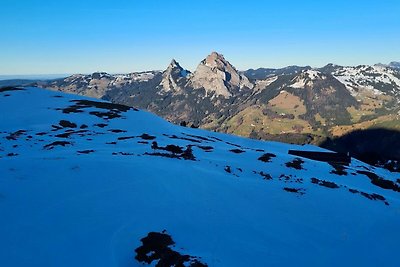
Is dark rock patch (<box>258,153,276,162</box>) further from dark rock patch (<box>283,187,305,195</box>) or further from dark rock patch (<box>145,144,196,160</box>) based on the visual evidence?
dark rock patch (<box>283,187,305,195</box>)

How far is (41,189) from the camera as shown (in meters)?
31.0

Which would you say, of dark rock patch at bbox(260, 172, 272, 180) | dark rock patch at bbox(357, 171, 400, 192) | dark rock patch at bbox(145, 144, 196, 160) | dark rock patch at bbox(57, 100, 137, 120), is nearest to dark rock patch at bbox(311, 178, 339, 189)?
dark rock patch at bbox(260, 172, 272, 180)

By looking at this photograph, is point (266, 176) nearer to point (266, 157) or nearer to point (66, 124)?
point (266, 157)

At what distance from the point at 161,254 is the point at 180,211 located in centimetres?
669

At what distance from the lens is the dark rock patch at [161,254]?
2238 centimetres

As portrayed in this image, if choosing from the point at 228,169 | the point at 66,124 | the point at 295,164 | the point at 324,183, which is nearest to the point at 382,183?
the point at 295,164

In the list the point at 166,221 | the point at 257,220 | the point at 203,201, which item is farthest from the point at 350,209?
the point at 166,221

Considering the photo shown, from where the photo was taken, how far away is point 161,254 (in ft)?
76.2

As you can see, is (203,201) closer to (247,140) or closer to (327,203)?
(327,203)

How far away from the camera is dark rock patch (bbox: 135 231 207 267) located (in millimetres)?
22375

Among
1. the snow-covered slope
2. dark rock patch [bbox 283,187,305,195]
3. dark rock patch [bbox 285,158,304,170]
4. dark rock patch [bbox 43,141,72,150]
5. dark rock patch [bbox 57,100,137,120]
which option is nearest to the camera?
the snow-covered slope

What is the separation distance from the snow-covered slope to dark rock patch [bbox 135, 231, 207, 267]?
0.11 meters

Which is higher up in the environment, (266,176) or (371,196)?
(266,176)

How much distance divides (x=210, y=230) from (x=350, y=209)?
53.1 ft
